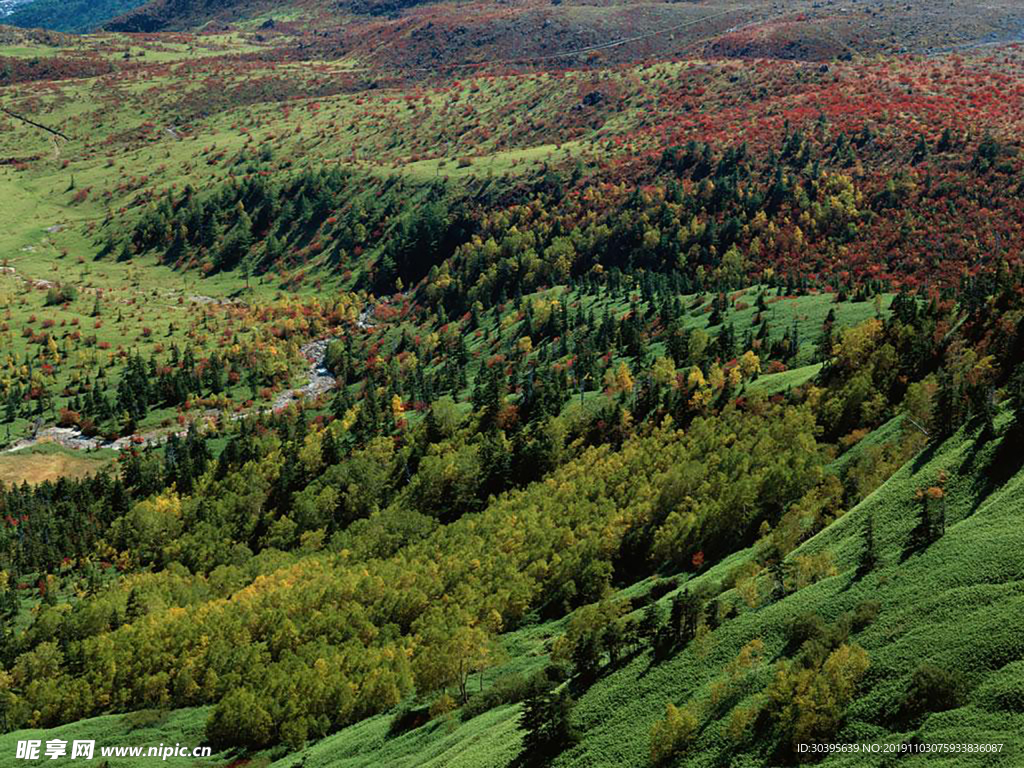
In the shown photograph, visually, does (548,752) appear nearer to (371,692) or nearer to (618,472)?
(371,692)

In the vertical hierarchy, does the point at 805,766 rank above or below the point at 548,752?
above

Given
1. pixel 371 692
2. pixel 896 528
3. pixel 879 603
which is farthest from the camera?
pixel 371 692

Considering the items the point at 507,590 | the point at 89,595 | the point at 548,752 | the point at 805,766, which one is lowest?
the point at 89,595

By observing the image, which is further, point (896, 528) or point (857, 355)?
point (857, 355)

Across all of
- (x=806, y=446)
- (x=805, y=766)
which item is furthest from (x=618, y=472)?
(x=805, y=766)

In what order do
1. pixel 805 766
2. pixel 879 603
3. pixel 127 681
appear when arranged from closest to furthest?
pixel 805 766 < pixel 879 603 < pixel 127 681

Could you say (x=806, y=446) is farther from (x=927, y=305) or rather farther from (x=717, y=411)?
(x=927, y=305)

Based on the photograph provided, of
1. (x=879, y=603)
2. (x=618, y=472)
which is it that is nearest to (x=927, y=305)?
(x=618, y=472)
